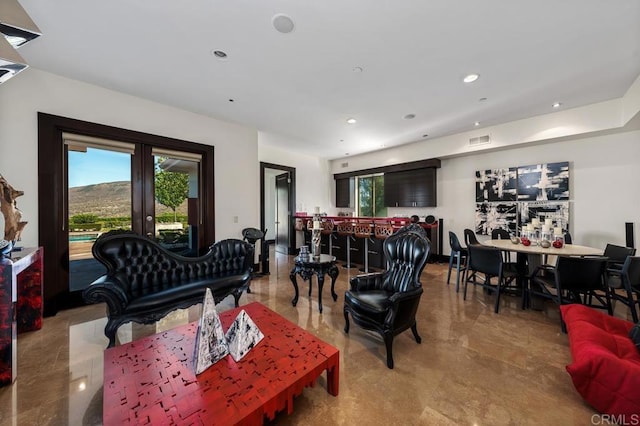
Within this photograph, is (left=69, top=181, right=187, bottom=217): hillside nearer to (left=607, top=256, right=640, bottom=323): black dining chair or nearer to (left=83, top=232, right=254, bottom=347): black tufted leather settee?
(left=83, top=232, right=254, bottom=347): black tufted leather settee

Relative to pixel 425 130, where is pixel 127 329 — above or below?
below

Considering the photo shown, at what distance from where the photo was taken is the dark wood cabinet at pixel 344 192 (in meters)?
8.16

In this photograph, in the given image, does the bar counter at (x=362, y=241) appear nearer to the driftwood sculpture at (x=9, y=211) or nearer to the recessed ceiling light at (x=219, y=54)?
the recessed ceiling light at (x=219, y=54)

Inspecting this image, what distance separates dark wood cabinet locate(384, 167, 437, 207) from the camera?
629cm

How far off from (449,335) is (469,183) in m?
4.49

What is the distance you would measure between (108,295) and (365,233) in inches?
174

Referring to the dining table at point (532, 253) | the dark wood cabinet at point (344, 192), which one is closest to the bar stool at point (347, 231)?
the dark wood cabinet at point (344, 192)

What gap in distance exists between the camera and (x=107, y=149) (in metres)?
3.61

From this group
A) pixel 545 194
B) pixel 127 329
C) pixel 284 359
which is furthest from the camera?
pixel 545 194

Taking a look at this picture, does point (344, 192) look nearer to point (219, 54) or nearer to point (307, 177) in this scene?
point (307, 177)

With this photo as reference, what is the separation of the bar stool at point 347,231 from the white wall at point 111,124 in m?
2.04

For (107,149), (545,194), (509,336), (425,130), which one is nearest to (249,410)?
(509,336)

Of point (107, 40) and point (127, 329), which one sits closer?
point (107, 40)

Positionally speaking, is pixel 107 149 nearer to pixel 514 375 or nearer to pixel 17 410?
pixel 17 410
